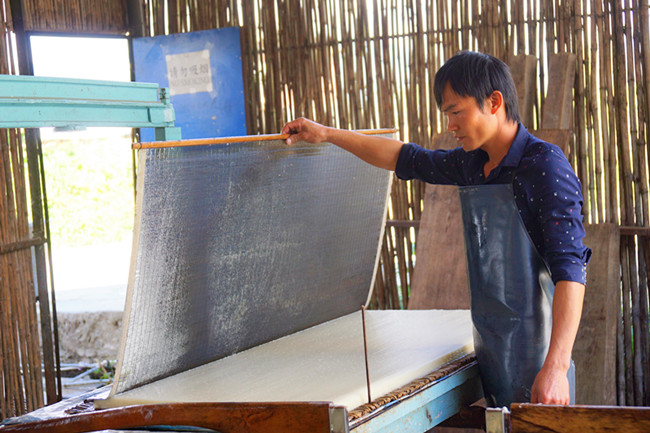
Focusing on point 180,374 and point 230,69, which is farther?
point 230,69

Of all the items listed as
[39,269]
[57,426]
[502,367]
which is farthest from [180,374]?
[39,269]

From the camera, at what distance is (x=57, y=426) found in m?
1.75

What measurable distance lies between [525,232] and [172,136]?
3.19ft

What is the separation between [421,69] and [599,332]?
5.33ft

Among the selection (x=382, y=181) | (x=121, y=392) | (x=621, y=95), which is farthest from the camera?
(x=621, y=95)

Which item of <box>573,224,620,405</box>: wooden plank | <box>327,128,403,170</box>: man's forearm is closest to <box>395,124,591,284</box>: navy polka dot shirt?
<box>327,128,403,170</box>: man's forearm

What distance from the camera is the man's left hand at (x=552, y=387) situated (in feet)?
5.94

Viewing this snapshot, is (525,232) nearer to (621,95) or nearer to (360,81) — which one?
(621,95)

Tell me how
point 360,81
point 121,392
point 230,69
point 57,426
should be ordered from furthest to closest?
point 230,69
point 360,81
point 121,392
point 57,426

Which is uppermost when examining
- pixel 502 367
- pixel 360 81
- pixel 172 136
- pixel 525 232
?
pixel 360 81

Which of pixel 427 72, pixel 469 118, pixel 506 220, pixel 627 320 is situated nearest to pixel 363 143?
pixel 469 118

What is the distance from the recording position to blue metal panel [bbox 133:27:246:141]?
4.64 meters

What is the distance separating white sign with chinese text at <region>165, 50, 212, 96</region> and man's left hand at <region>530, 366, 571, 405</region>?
10.9ft

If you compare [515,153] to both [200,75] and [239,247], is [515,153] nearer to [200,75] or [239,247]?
[239,247]
